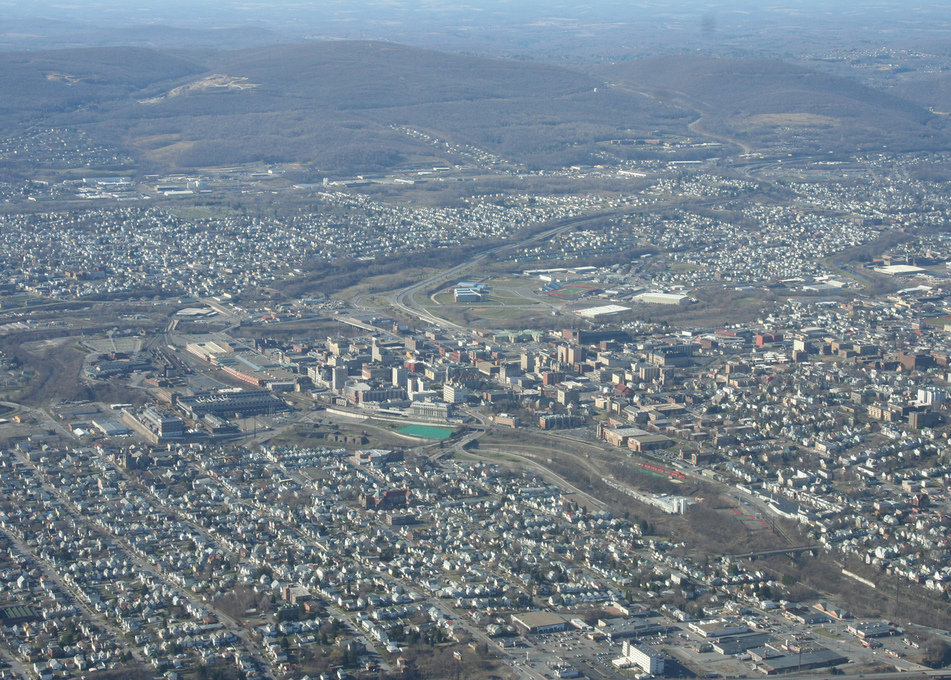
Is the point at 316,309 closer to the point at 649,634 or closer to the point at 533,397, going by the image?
the point at 533,397

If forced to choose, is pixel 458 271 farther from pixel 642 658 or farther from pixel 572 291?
pixel 642 658

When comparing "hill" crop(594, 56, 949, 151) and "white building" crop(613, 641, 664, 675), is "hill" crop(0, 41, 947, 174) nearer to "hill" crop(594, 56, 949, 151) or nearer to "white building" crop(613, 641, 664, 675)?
"hill" crop(594, 56, 949, 151)

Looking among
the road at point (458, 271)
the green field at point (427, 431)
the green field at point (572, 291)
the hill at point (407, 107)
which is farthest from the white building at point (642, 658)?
the hill at point (407, 107)

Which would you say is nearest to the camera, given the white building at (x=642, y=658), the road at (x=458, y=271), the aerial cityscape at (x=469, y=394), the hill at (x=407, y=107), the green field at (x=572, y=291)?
the white building at (x=642, y=658)

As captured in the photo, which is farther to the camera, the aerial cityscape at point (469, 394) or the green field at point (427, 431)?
the green field at point (427, 431)

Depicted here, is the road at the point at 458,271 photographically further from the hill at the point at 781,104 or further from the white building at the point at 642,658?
the hill at the point at 781,104

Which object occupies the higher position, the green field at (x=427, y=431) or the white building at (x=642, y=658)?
the white building at (x=642, y=658)

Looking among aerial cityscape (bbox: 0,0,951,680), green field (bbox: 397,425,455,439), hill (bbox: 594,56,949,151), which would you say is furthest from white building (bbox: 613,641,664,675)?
hill (bbox: 594,56,949,151)
